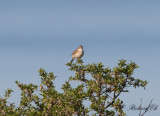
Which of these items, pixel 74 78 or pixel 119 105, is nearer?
pixel 119 105

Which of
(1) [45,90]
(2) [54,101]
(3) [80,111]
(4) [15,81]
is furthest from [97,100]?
(4) [15,81]

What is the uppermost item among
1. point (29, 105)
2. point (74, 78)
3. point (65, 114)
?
point (74, 78)

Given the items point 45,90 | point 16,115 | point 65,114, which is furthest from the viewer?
point 45,90

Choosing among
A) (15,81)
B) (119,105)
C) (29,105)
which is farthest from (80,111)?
(15,81)

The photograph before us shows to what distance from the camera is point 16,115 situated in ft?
68.6

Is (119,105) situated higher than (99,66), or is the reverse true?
(99,66)

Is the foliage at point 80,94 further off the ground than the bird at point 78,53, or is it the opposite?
the bird at point 78,53

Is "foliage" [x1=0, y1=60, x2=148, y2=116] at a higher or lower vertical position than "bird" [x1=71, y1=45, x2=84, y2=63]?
lower

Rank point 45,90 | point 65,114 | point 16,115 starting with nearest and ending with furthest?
point 65,114 → point 16,115 → point 45,90

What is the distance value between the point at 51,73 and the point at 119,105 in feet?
16.9

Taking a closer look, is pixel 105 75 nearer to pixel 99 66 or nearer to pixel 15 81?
pixel 99 66

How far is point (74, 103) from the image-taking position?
20203 millimetres

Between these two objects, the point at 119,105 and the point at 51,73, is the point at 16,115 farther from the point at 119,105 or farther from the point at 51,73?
the point at 119,105

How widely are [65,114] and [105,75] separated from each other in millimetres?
3457
